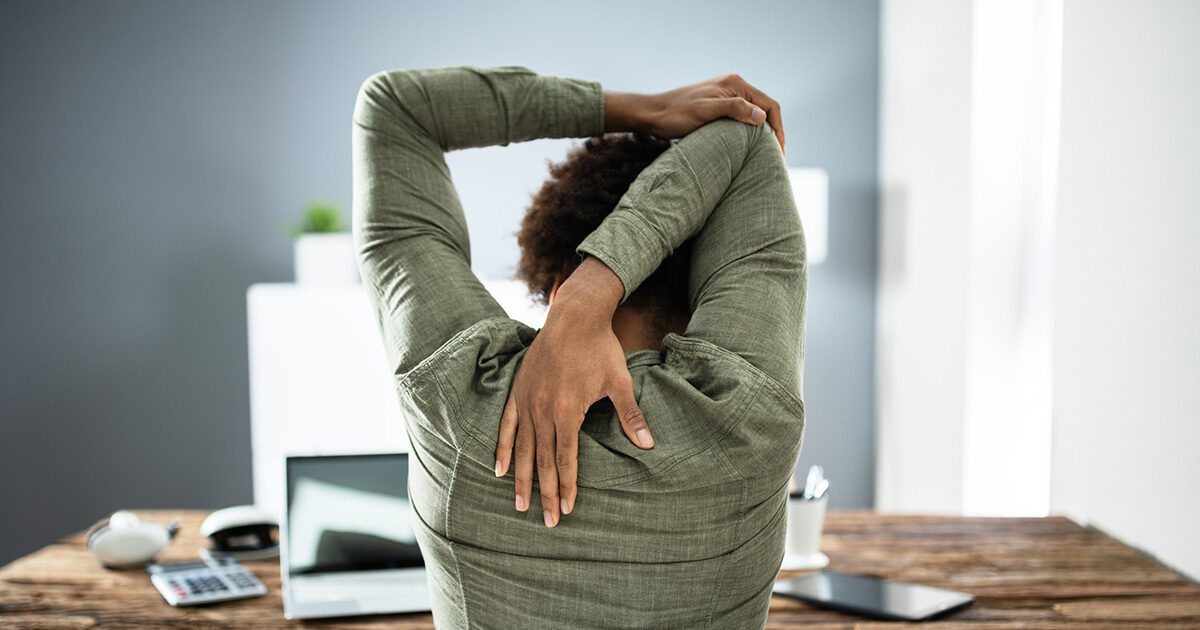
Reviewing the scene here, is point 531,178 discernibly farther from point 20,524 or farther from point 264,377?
A: point 20,524

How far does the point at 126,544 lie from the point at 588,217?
39.8 inches

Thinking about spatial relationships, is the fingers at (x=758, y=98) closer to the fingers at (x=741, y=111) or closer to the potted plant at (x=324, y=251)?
the fingers at (x=741, y=111)

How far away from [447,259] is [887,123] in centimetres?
309

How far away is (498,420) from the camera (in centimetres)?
78

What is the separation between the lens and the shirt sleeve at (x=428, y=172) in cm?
82

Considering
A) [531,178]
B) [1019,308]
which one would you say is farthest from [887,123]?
[531,178]

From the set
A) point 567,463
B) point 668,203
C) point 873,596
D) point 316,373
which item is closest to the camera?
point 567,463

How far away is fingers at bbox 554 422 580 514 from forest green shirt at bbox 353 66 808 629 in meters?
0.02

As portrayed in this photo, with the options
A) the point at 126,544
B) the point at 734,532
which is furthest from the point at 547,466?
the point at 126,544

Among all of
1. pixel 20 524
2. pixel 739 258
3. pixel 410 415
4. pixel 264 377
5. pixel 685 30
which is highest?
pixel 685 30

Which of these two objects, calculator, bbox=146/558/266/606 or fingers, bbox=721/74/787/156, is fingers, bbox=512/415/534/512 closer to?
fingers, bbox=721/74/787/156

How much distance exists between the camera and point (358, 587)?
1.34 meters

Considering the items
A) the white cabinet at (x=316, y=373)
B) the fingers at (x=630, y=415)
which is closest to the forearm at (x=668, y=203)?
the fingers at (x=630, y=415)

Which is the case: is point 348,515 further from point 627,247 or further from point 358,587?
point 627,247
